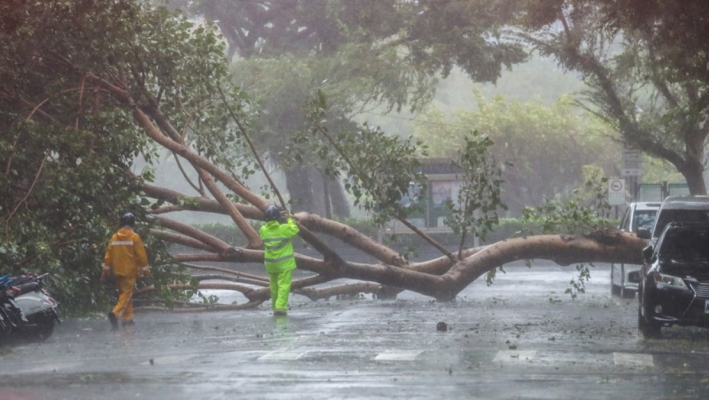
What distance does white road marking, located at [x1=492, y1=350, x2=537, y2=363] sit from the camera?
1079cm

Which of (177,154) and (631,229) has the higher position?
(177,154)

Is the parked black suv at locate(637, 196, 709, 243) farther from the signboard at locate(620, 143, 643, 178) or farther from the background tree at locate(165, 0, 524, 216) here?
the signboard at locate(620, 143, 643, 178)

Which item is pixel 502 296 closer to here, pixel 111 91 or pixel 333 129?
pixel 111 91

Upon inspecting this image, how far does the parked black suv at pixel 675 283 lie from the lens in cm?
1290

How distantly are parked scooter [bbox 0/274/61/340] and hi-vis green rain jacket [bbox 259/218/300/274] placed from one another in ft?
11.9

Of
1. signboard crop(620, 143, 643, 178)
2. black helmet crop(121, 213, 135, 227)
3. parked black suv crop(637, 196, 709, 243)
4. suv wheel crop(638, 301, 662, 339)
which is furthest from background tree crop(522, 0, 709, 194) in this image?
black helmet crop(121, 213, 135, 227)

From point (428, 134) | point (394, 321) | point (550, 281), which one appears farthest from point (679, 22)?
point (428, 134)

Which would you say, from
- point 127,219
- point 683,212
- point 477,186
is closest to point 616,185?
point 683,212

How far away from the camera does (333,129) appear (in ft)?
125

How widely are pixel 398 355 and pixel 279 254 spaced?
17.8ft

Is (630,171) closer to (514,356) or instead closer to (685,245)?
(685,245)

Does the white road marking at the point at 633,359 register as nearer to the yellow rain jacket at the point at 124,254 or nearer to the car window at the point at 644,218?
the yellow rain jacket at the point at 124,254

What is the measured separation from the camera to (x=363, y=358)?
1081cm

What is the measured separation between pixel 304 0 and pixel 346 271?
2215 cm
